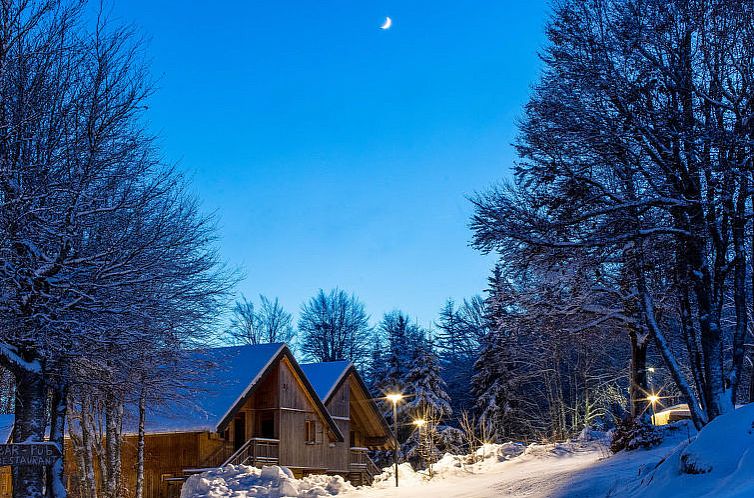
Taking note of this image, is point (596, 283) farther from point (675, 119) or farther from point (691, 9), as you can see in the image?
point (691, 9)

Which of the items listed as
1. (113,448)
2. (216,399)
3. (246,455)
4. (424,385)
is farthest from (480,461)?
(424,385)

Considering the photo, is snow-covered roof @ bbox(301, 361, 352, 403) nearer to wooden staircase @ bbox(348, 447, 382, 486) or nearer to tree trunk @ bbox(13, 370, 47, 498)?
wooden staircase @ bbox(348, 447, 382, 486)

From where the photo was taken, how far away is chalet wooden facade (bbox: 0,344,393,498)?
25.1 m

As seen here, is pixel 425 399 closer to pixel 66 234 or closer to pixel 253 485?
pixel 253 485

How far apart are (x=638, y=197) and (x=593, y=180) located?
2.54 feet

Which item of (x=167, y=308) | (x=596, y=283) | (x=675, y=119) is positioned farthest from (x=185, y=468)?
(x=675, y=119)

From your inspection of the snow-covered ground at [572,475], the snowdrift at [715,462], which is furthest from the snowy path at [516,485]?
the snowdrift at [715,462]

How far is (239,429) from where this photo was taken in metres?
29.5

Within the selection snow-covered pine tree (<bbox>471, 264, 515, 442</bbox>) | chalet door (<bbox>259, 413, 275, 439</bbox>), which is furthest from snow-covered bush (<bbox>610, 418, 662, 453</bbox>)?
snow-covered pine tree (<bbox>471, 264, 515, 442</bbox>)

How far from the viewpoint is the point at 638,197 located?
11594 mm

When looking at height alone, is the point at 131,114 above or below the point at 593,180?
above

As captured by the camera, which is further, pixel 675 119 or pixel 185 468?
pixel 185 468

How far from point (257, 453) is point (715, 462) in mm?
22408

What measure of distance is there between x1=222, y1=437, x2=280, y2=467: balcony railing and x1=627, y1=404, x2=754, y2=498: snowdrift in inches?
815
